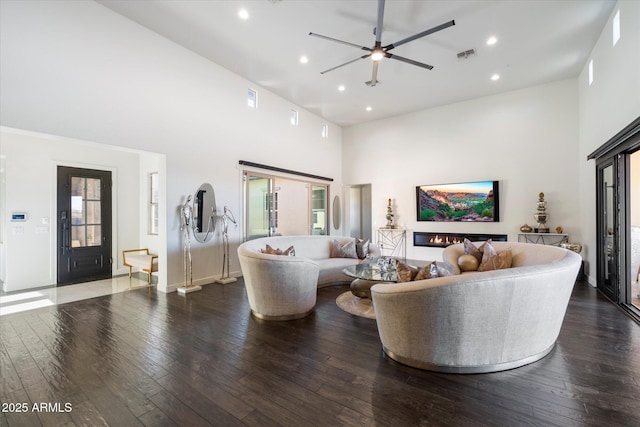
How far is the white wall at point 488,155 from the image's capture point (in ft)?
21.4

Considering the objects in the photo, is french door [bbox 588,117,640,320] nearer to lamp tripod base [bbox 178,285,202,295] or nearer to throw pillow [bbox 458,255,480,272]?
throw pillow [bbox 458,255,480,272]

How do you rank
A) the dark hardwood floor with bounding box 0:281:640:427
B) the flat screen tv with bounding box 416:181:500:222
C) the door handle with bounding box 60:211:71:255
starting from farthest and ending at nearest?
the flat screen tv with bounding box 416:181:500:222 < the door handle with bounding box 60:211:71:255 < the dark hardwood floor with bounding box 0:281:640:427

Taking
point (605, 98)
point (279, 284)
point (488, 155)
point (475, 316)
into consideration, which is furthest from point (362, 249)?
point (605, 98)

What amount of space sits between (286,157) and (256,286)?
4684 mm

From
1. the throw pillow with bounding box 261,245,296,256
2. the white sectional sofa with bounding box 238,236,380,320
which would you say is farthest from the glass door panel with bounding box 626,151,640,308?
the throw pillow with bounding box 261,245,296,256

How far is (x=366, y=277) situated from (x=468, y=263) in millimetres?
1879

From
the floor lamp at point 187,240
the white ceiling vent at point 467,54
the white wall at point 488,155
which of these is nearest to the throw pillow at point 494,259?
the white wall at point 488,155

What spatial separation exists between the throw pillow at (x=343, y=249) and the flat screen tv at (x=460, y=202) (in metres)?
3.16

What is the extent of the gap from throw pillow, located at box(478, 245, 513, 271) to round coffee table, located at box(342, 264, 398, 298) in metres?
1.54

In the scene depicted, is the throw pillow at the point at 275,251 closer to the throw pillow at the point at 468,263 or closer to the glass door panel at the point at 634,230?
the throw pillow at the point at 468,263

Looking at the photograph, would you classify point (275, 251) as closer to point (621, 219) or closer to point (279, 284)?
point (279, 284)

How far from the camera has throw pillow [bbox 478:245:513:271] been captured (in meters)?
4.34

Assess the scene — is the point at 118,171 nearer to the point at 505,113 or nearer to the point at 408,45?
the point at 408,45

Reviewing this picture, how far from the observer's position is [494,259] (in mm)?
4449
